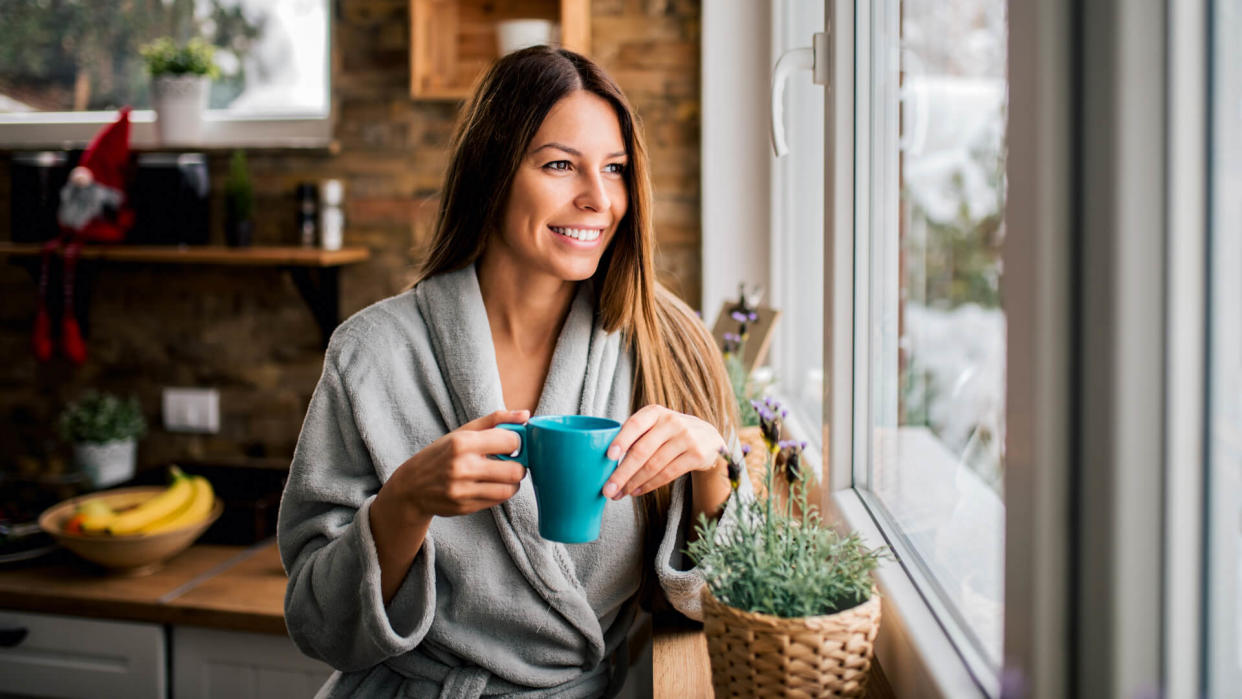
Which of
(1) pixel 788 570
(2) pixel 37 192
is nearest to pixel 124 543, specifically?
(2) pixel 37 192

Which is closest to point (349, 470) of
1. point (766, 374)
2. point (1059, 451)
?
point (766, 374)

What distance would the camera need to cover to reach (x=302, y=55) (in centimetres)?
273

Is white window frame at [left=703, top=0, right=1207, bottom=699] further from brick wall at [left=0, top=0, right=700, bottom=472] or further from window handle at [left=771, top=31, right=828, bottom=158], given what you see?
brick wall at [left=0, top=0, right=700, bottom=472]

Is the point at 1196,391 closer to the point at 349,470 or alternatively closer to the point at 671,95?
the point at 349,470

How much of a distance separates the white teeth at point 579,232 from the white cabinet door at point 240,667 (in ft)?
4.13

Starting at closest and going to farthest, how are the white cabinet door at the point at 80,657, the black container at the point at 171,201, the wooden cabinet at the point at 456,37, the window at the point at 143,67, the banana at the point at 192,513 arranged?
1. the white cabinet door at the point at 80,657
2. the banana at the point at 192,513
3. the wooden cabinet at the point at 456,37
4. the black container at the point at 171,201
5. the window at the point at 143,67

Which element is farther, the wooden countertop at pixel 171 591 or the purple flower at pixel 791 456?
the wooden countertop at pixel 171 591

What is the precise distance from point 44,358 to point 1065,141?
281 cm

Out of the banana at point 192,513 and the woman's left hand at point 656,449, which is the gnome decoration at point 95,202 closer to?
the banana at point 192,513

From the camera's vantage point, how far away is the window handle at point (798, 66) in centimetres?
119

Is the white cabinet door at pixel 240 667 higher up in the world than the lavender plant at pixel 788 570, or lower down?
lower down

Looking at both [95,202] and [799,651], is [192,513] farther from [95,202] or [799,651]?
[799,651]

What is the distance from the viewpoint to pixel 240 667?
2037 mm

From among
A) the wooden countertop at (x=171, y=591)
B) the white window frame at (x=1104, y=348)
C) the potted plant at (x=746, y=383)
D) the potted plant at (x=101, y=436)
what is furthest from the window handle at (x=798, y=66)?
the potted plant at (x=101, y=436)
